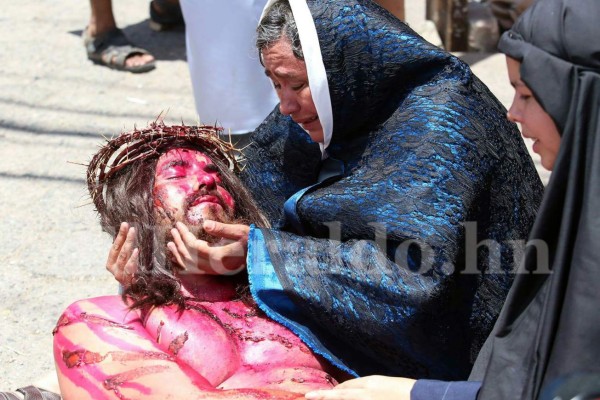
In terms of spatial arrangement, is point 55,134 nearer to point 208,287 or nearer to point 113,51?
point 113,51

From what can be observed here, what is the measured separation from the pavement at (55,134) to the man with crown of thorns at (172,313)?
0.89 m

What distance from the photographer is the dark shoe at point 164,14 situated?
7621mm

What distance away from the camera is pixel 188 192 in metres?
3.33

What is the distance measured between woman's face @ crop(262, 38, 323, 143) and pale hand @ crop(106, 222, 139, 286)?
0.66 metres

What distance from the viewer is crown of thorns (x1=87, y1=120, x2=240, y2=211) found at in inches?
135

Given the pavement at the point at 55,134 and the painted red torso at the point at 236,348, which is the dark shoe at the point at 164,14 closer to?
the pavement at the point at 55,134

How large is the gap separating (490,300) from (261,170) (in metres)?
1.05

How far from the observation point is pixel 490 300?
3.02 metres

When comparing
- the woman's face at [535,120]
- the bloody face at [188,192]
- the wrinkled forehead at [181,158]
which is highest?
the woman's face at [535,120]

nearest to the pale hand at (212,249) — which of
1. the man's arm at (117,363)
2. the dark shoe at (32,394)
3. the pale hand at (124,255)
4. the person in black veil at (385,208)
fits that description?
the person in black veil at (385,208)

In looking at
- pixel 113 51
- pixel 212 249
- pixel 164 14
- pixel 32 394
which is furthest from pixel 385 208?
pixel 164 14

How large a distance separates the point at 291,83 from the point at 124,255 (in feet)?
2.63

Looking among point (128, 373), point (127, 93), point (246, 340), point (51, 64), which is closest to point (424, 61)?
point (246, 340)

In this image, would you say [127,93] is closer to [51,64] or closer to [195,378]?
[51,64]
